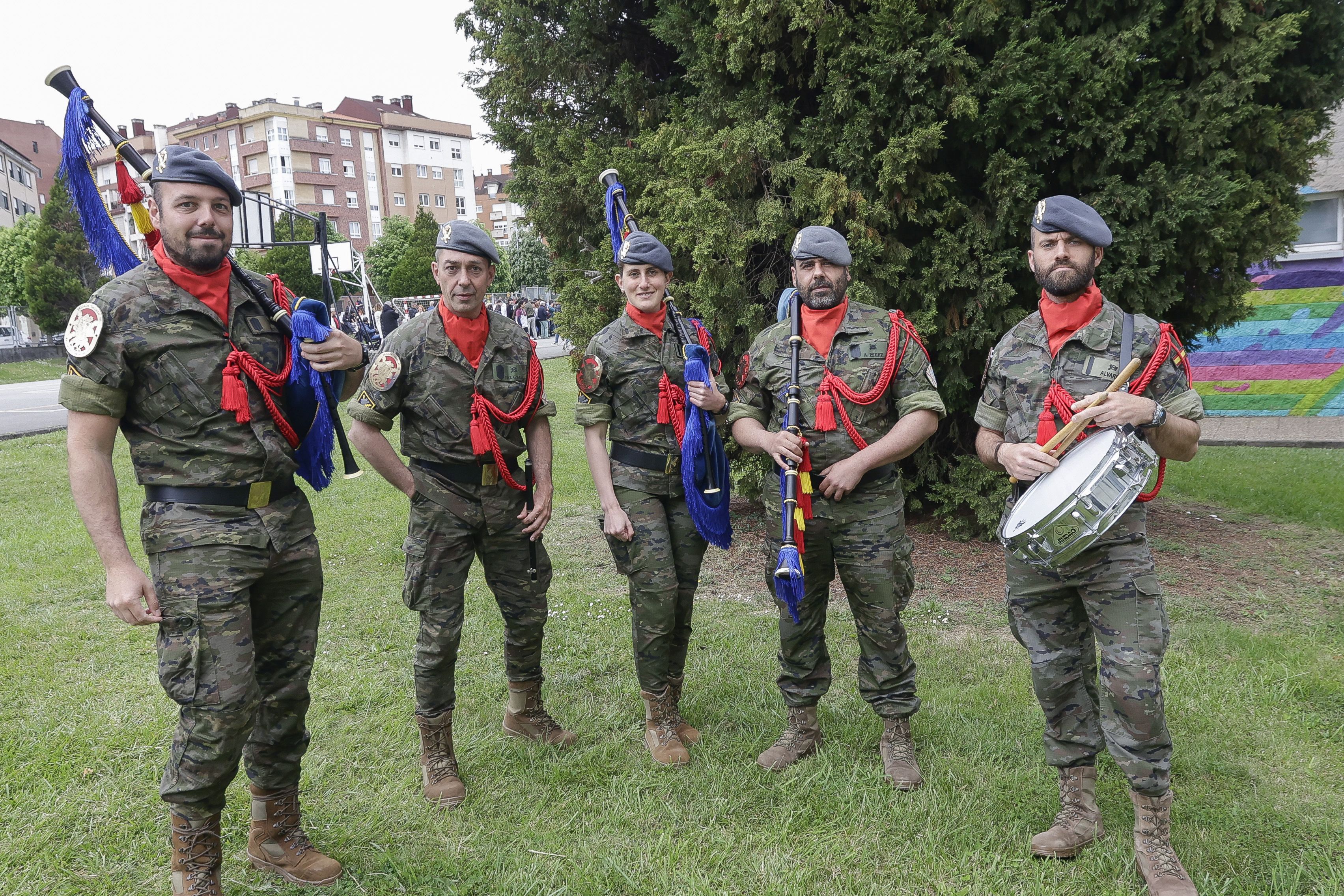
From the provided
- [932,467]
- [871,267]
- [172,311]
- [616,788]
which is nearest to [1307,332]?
[932,467]

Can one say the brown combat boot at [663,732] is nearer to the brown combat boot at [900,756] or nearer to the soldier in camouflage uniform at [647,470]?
the soldier in camouflage uniform at [647,470]

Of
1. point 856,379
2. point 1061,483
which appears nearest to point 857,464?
point 856,379

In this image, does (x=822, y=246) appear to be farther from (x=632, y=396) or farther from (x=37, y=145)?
(x=37, y=145)

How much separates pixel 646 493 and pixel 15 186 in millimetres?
75863

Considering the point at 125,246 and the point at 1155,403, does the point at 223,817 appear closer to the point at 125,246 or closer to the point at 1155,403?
the point at 125,246

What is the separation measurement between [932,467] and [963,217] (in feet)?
6.65

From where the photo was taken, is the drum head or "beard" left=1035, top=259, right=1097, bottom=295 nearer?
the drum head

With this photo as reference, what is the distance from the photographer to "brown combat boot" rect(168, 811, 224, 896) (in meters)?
3.06

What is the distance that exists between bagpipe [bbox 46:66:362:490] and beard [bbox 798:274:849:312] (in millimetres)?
2066

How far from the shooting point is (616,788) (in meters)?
4.02

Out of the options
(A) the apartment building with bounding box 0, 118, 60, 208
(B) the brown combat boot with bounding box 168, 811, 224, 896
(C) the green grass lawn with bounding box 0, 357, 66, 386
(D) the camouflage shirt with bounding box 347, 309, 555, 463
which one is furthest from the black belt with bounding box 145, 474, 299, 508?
(A) the apartment building with bounding box 0, 118, 60, 208

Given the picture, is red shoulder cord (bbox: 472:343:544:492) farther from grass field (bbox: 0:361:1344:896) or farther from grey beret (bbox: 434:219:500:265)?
grass field (bbox: 0:361:1344:896)

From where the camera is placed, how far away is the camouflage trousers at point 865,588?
13.1 ft

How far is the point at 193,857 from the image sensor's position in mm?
3061
